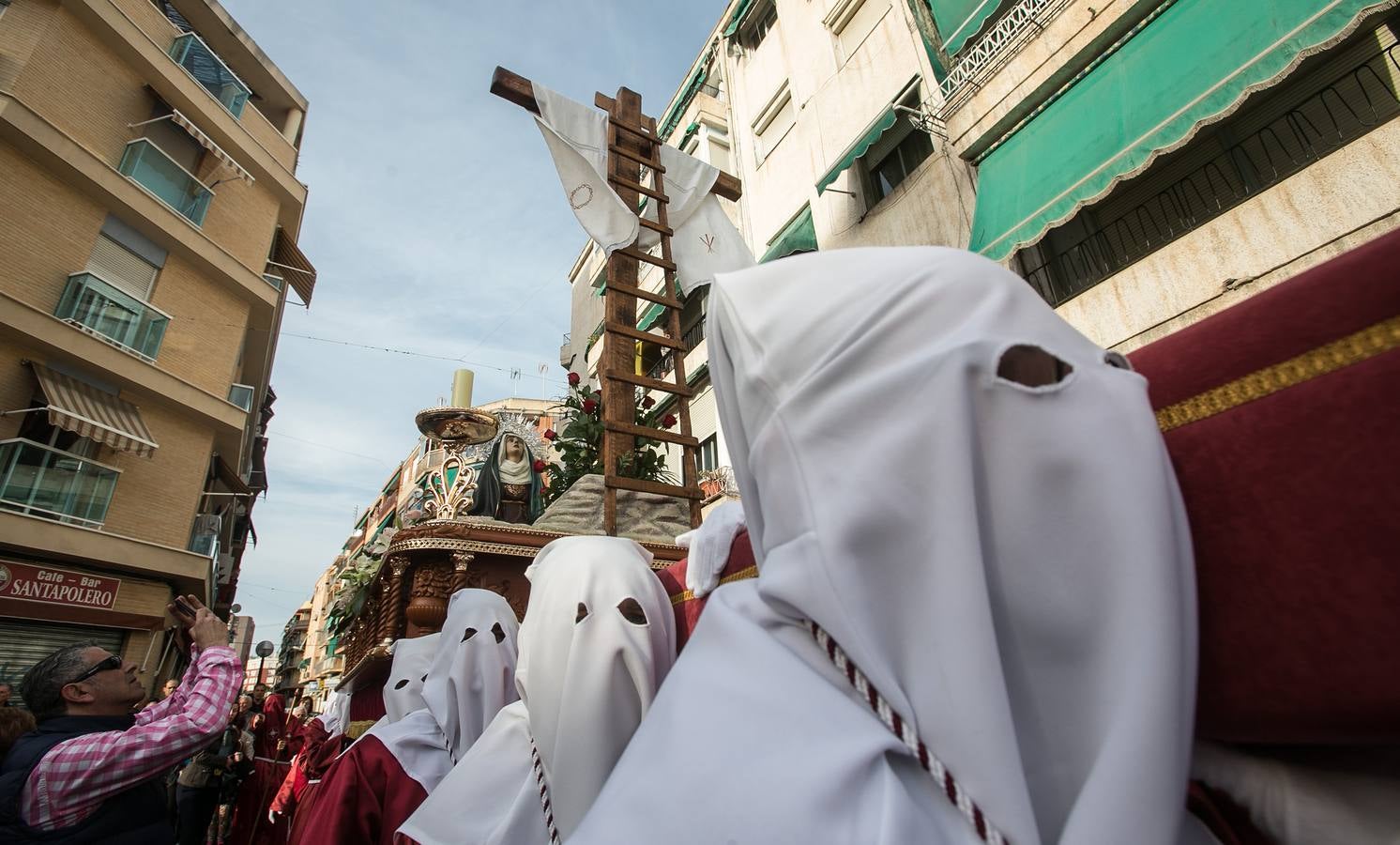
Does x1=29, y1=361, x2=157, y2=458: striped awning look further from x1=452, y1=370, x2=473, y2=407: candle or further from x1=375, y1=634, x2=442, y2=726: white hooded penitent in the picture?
x1=375, y1=634, x2=442, y2=726: white hooded penitent

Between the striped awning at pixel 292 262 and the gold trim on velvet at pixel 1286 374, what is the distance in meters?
18.3

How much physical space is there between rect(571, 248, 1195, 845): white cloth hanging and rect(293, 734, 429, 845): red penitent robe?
2345 mm

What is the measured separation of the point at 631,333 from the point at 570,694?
2.74m

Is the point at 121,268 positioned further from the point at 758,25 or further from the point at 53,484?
the point at 758,25

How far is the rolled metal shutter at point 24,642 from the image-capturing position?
9.41 meters

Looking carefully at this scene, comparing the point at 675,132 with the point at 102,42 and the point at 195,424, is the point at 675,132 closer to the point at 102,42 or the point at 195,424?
the point at 102,42

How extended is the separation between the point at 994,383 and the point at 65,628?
1392 cm

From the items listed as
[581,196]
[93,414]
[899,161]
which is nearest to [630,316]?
[581,196]

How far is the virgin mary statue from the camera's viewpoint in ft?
15.4

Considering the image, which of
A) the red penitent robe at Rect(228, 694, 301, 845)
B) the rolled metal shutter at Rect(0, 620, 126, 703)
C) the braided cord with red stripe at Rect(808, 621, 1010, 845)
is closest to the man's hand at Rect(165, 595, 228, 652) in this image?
the red penitent robe at Rect(228, 694, 301, 845)

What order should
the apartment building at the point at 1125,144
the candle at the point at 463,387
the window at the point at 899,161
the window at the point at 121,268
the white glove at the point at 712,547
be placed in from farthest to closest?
the window at the point at 121,268
the window at the point at 899,161
the candle at the point at 463,387
the apartment building at the point at 1125,144
the white glove at the point at 712,547

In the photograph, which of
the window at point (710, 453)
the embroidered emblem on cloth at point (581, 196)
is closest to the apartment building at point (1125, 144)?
the embroidered emblem on cloth at point (581, 196)

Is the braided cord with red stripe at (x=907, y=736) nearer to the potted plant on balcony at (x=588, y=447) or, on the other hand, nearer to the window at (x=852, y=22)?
the potted plant on balcony at (x=588, y=447)

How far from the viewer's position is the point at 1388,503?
64 centimetres
